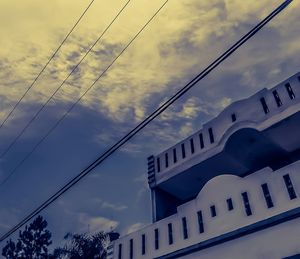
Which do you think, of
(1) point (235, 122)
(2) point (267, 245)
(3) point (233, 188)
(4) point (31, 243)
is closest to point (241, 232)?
(2) point (267, 245)

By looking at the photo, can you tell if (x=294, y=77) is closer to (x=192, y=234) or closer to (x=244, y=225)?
(x=244, y=225)

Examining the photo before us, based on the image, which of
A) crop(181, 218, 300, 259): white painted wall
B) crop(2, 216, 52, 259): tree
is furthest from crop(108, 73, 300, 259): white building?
crop(2, 216, 52, 259): tree

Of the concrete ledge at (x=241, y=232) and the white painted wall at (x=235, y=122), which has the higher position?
the white painted wall at (x=235, y=122)

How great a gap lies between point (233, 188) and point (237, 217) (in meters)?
2.04

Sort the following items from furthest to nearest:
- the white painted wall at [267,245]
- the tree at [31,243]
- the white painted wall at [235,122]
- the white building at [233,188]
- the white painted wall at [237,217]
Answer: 1. the tree at [31,243]
2. the white painted wall at [235,122]
3. the white building at [233,188]
4. the white painted wall at [237,217]
5. the white painted wall at [267,245]

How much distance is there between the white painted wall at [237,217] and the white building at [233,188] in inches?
2.1

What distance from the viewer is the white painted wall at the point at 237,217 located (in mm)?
16891

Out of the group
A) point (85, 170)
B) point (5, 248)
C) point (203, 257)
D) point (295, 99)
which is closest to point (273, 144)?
point (295, 99)

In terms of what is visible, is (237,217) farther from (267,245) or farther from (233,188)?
(267,245)

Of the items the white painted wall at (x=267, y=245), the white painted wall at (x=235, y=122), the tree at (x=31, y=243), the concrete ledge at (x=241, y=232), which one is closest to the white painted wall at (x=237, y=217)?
the white painted wall at (x=267, y=245)

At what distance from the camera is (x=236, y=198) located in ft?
65.3

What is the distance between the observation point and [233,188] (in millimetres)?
20438

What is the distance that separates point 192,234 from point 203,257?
6.06 feet

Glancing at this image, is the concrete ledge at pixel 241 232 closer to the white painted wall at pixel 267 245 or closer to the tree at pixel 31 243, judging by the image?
the white painted wall at pixel 267 245
